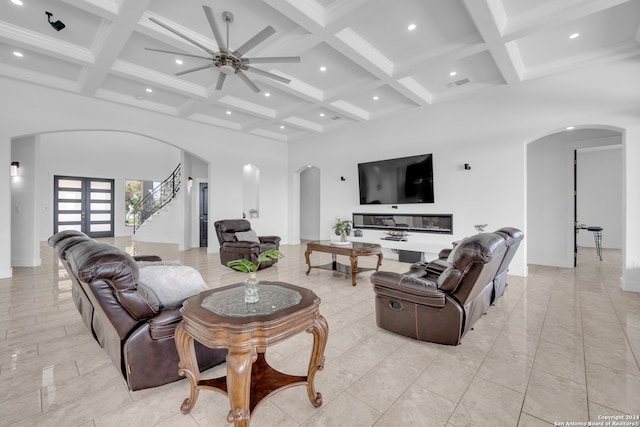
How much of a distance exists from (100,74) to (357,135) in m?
5.38

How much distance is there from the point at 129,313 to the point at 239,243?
3.76 meters

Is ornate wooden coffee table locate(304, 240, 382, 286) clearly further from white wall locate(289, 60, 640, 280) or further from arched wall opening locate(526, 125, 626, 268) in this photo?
arched wall opening locate(526, 125, 626, 268)

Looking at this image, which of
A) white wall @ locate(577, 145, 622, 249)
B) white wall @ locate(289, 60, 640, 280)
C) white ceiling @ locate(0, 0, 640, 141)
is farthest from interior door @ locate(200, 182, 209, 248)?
white wall @ locate(577, 145, 622, 249)

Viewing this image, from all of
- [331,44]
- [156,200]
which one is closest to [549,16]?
[331,44]

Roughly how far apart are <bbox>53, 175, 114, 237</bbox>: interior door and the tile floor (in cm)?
883

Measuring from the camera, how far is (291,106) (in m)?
6.34

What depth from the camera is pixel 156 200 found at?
11023 millimetres

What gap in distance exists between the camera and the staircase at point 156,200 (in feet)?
32.0

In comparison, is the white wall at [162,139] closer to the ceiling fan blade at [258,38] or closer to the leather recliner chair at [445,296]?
the ceiling fan blade at [258,38]

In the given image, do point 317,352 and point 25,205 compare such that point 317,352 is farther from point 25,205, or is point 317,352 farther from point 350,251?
point 25,205

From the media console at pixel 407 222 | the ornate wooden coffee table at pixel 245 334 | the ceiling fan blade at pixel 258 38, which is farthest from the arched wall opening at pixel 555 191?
the ornate wooden coffee table at pixel 245 334

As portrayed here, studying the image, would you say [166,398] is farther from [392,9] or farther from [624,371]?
[392,9]

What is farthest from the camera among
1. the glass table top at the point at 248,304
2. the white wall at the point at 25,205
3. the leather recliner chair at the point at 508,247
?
the white wall at the point at 25,205

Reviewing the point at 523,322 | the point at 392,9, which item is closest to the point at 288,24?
the point at 392,9
